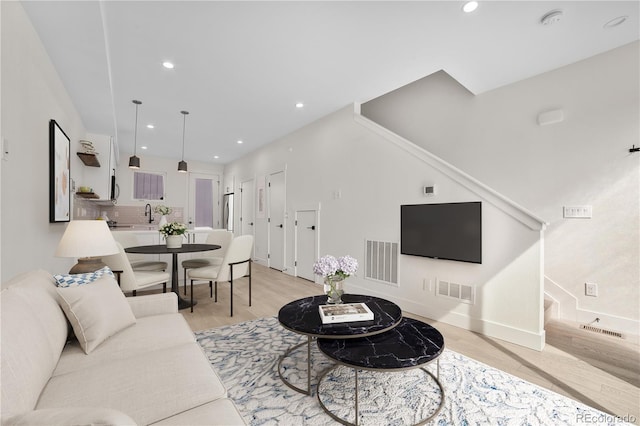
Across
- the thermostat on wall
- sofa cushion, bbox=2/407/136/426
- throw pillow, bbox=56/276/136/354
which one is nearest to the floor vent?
the thermostat on wall

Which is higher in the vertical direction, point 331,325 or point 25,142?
point 25,142

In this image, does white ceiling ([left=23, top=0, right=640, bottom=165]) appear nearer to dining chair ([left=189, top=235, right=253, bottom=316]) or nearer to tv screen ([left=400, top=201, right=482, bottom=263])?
tv screen ([left=400, top=201, right=482, bottom=263])

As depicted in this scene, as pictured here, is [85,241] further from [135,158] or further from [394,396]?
[135,158]

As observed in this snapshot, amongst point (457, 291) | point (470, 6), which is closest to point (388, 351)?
point (457, 291)

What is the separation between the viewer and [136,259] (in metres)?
4.08

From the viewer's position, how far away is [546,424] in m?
1.52

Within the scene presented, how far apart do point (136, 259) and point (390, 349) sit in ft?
13.0

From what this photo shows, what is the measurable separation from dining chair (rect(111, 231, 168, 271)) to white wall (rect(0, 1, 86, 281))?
0.88 meters

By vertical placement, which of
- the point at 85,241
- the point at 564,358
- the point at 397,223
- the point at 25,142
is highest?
the point at 25,142

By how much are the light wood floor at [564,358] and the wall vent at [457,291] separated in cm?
32

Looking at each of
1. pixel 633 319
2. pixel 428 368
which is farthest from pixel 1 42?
pixel 633 319

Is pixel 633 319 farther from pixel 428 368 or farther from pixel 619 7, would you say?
pixel 619 7

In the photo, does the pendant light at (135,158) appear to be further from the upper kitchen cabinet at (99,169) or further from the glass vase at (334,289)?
the glass vase at (334,289)

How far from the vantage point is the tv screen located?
2.82 meters
